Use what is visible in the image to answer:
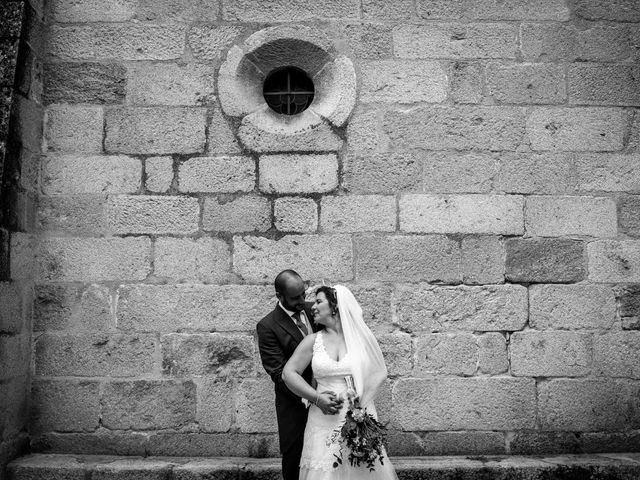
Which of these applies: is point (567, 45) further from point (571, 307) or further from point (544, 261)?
point (571, 307)

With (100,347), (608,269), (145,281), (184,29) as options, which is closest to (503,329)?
(608,269)

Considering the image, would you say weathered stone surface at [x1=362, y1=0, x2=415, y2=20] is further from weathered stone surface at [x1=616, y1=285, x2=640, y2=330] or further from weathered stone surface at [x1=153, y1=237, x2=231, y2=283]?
weathered stone surface at [x1=616, y1=285, x2=640, y2=330]

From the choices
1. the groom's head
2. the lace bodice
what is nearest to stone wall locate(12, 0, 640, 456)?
the groom's head

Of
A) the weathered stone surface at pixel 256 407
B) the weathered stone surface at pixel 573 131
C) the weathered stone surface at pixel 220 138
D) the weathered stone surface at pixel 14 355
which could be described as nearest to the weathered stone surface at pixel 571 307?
the weathered stone surface at pixel 573 131

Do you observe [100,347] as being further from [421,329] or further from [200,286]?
[421,329]

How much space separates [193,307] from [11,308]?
130 cm

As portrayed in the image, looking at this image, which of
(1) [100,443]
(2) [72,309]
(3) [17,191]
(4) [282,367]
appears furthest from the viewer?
(2) [72,309]

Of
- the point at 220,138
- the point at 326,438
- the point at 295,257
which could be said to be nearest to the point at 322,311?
the point at 326,438

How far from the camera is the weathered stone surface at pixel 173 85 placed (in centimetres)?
485

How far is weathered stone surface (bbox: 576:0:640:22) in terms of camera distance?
492 centimetres

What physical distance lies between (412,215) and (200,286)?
1751mm

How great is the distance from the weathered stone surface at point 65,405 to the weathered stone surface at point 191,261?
40.4 inches

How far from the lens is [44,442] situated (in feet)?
15.1

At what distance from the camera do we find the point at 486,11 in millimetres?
4910
